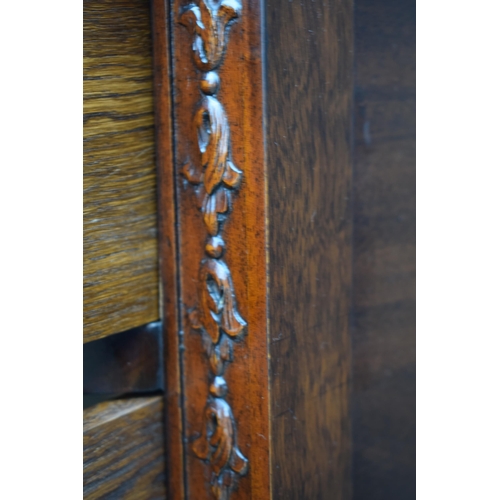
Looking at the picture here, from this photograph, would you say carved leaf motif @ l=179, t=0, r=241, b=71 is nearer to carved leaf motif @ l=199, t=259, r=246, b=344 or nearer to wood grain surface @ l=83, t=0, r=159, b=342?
wood grain surface @ l=83, t=0, r=159, b=342

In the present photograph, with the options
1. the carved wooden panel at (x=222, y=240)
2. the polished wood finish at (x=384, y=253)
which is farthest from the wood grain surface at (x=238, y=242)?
the polished wood finish at (x=384, y=253)

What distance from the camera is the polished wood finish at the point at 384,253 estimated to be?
548mm

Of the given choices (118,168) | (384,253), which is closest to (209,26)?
(118,168)

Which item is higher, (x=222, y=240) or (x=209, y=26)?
(x=209, y=26)

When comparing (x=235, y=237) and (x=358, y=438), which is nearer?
(x=235, y=237)

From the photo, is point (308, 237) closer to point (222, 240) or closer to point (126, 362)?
point (222, 240)

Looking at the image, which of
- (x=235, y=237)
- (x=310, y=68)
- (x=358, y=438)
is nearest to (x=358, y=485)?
(x=358, y=438)

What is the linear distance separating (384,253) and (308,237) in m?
0.14

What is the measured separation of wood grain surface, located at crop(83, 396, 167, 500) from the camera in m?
0.50

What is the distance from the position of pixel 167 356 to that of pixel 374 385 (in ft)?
→ 0.71

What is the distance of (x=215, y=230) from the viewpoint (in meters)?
0.47

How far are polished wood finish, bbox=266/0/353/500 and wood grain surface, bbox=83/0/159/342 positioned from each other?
0.43 ft

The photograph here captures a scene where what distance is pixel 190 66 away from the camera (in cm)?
47

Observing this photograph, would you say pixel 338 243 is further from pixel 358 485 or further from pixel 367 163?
pixel 358 485
